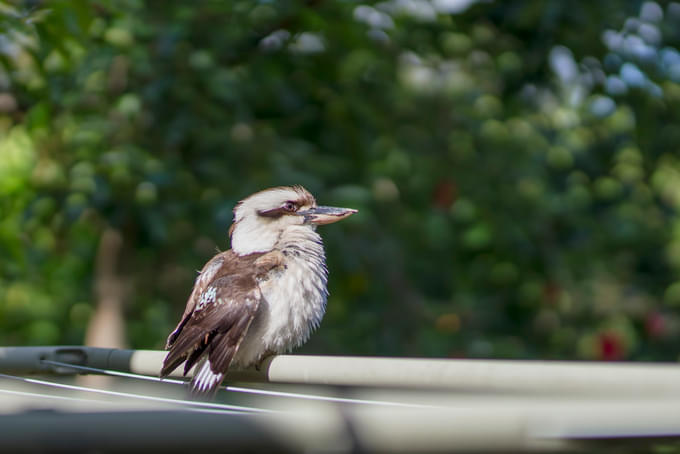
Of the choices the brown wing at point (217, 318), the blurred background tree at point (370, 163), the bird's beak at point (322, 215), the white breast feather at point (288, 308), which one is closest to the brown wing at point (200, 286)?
the brown wing at point (217, 318)

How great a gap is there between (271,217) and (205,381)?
75 cm

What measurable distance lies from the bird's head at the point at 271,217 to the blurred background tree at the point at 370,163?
62 cm

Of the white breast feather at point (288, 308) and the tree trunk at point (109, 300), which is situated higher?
the white breast feather at point (288, 308)

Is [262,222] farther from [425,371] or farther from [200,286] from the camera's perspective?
[425,371]

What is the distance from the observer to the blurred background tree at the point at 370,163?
3.38m

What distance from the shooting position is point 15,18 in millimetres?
2432

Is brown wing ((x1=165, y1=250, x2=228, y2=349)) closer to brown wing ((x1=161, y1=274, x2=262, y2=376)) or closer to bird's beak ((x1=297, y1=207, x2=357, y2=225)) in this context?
brown wing ((x1=161, y1=274, x2=262, y2=376))

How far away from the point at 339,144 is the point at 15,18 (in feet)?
5.92

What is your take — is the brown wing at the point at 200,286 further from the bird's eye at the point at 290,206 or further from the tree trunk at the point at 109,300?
the tree trunk at the point at 109,300

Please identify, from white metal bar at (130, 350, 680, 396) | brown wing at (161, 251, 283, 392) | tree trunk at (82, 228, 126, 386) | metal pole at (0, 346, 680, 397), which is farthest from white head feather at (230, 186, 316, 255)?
tree trunk at (82, 228, 126, 386)

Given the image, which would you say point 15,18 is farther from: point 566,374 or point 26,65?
point 566,374

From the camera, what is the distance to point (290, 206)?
262 centimetres

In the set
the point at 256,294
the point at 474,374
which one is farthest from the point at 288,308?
the point at 474,374

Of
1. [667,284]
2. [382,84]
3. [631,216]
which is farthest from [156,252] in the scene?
[667,284]
